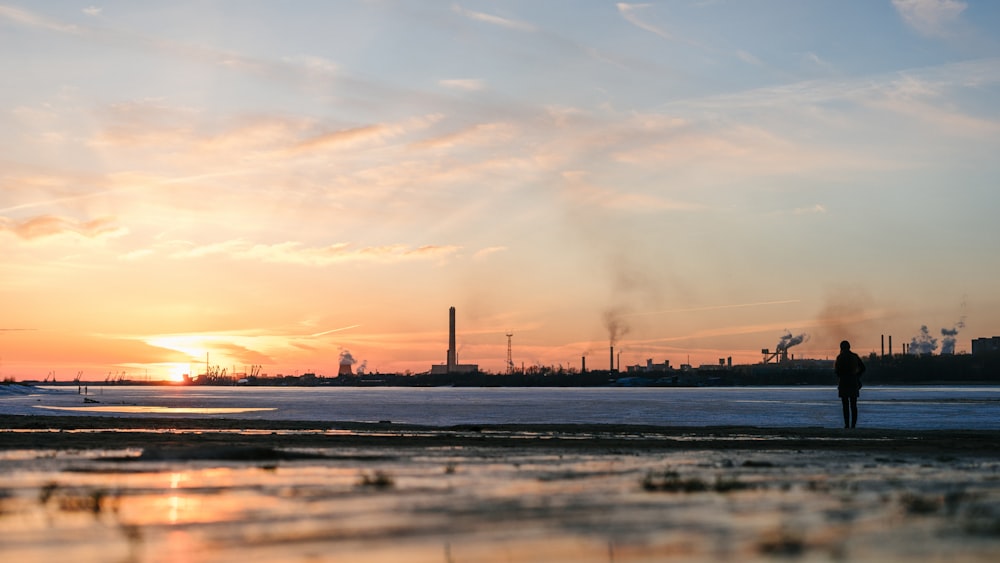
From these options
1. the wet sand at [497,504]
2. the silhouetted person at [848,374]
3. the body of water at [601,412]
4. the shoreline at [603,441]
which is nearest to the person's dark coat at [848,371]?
the silhouetted person at [848,374]

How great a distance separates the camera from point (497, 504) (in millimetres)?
10812

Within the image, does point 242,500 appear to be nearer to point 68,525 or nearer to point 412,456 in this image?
point 68,525

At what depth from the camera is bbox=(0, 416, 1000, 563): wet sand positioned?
794 cm

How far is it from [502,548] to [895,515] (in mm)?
4079

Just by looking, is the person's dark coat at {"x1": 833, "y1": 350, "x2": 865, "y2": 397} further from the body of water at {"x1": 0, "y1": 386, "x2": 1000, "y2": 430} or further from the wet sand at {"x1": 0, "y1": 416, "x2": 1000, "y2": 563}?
the wet sand at {"x1": 0, "y1": 416, "x2": 1000, "y2": 563}

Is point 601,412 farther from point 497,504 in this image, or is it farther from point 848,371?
point 497,504

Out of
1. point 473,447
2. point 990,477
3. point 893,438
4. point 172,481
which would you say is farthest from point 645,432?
point 172,481

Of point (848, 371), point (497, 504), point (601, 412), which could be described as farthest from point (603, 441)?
point (601, 412)

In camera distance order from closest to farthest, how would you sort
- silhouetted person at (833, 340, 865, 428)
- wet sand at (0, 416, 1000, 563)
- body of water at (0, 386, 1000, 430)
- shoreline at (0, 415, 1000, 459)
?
wet sand at (0, 416, 1000, 563) → shoreline at (0, 415, 1000, 459) → silhouetted person at (833, 340, 865, 428) → body of water at (0, 386, 1000, 430)

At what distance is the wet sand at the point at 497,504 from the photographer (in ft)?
26.1

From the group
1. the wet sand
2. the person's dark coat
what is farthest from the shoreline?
the person's dark coat

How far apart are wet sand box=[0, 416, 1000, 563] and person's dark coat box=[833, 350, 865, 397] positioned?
966 cm

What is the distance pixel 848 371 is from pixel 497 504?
22.0 meters

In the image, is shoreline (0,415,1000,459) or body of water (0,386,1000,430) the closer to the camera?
shoreline (0,415,1000,459)
